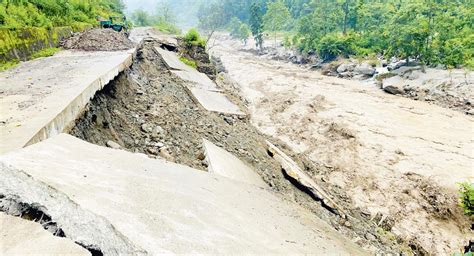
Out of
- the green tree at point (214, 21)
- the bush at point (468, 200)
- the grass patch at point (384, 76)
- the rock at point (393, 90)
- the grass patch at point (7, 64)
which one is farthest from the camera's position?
the green tree at point (214, 21)

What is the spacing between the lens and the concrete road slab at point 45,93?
11.5ft

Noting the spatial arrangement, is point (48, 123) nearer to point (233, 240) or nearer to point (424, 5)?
point (233, 240)

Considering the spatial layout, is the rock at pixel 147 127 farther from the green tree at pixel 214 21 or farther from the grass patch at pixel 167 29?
the green tree at pixel 214 21

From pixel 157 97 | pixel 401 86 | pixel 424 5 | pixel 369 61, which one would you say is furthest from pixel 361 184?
pixel 369 61

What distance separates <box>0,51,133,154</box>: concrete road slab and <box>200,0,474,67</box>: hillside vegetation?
21.4 m

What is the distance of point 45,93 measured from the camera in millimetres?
5023

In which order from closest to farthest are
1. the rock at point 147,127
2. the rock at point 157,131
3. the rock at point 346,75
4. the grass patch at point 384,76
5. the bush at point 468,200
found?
the rock at point 157,131 → the rock at point 147,127 → the bush at point 468,200 → the grass patch at point 384,76 → the rock at point 346,75

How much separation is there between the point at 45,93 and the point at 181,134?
2.50 metres

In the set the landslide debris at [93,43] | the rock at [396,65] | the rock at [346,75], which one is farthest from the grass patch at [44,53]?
the rock at [346,75]

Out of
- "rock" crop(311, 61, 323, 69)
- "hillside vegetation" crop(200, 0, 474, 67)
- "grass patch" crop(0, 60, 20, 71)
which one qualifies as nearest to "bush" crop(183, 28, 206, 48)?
"grass patch" crop(0, 60, 20, 71)

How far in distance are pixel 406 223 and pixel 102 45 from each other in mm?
11424

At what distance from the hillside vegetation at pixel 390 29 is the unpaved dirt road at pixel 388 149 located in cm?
555

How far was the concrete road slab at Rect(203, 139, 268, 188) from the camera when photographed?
4961 mm

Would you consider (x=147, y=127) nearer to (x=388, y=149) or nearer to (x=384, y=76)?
(x=388, y=149)
